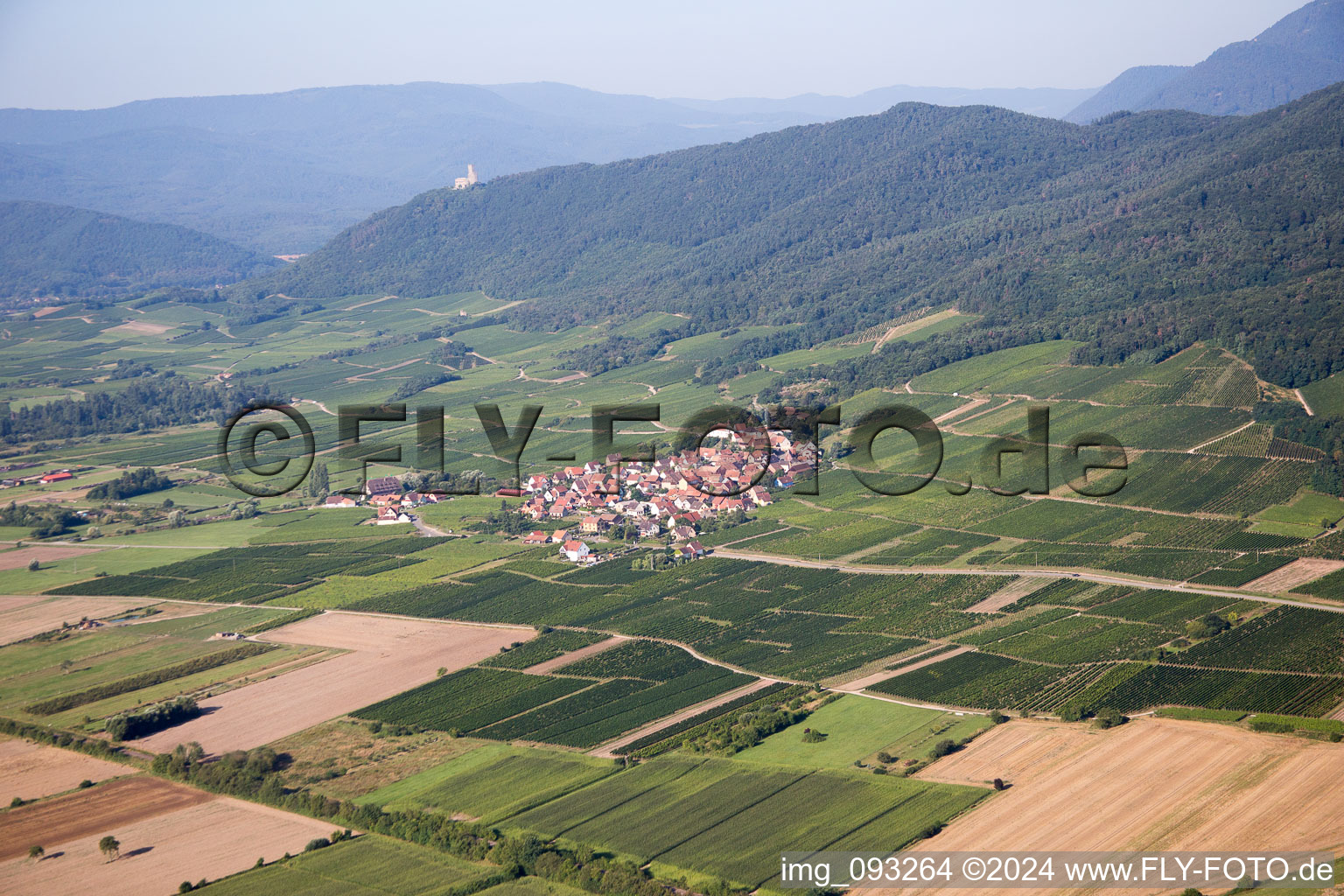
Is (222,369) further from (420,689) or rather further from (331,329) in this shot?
(420,689)

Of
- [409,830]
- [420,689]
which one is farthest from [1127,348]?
[409,830]

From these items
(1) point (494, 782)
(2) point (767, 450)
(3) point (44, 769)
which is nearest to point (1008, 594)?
(2) point (767, 450)

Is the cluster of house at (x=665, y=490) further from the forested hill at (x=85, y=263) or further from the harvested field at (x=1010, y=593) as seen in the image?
the forested hill at (x=85, y=263)

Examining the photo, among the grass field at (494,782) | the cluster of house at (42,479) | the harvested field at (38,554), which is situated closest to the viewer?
the grass field at (494,782)

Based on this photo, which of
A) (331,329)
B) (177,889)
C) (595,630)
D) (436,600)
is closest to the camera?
(177,889)

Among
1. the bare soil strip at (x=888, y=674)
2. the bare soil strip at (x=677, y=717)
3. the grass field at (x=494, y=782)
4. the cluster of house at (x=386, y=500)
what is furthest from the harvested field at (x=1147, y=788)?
the cluster of house at (x=386, y=500)

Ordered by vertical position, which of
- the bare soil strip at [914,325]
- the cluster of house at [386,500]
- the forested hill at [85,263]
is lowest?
the cluster of house at [386,500]

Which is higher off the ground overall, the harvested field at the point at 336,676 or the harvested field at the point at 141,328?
the harvested field at the point at 141,328
